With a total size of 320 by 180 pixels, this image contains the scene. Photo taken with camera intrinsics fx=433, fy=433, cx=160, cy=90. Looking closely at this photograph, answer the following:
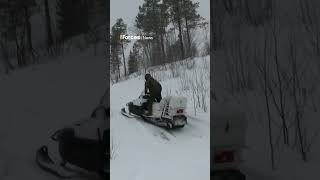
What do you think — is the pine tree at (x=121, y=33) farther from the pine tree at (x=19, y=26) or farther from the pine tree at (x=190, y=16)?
the pine tree at (x=19, y=26)

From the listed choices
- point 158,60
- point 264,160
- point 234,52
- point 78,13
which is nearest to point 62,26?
point 78,13

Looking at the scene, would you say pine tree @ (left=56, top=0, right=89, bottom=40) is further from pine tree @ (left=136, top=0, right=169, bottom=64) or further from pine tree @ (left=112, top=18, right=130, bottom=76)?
pine tree @ (left=136, top=0, right=169, bottom=64)

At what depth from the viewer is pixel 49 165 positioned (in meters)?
2.66

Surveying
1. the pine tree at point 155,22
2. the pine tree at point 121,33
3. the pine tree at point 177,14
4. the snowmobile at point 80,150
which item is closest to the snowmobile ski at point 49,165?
the snowmobile at point 80,150

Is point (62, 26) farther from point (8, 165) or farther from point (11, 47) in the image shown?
point (8, 165)

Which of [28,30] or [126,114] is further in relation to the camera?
[28,30]

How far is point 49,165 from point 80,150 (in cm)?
21

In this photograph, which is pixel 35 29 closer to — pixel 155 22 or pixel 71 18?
Answer: pixel 71 18

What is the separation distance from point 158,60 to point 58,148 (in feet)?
2.70

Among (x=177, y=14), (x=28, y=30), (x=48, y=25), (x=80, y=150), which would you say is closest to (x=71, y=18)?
(x=48, y=25)

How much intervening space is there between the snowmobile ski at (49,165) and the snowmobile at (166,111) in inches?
22.3

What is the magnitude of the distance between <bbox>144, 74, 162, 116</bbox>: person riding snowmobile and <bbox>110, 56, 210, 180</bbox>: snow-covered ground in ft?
0.09

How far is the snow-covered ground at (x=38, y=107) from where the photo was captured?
8.71 feet

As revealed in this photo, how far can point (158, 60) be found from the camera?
2637mm
